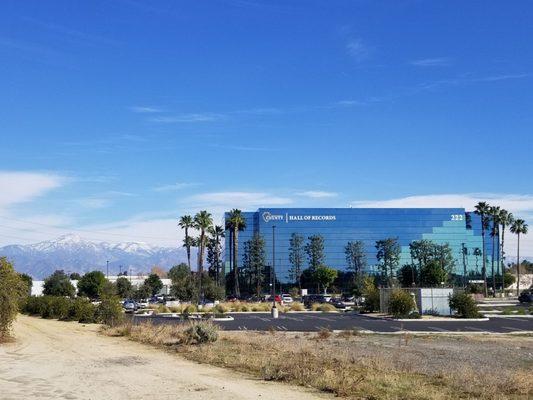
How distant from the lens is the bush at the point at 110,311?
133ft

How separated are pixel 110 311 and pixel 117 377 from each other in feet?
81.7

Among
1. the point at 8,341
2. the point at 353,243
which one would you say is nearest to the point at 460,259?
the point at 353,243

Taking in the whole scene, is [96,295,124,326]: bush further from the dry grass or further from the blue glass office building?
the blue glass office building

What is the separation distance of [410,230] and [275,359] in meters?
137

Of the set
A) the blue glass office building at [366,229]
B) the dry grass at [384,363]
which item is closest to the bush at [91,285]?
the blue glass office building at [366,229]

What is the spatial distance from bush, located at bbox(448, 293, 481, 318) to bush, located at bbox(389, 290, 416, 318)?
3391mm

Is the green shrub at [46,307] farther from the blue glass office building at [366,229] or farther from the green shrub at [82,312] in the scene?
the blue glass office building at [366,229]

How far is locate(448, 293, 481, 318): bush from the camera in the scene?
1976 inches

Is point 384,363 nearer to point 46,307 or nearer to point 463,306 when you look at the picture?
point 463,306

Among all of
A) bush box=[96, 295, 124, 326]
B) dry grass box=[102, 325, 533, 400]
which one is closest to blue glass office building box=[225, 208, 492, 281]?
bush box=[96, 295, 124, 326]

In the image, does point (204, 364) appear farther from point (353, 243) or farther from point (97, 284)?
point (353, 243)

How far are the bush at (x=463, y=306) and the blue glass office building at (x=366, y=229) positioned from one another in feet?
304

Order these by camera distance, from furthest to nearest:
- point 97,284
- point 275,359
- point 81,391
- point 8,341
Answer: point 97,284
point 8,341
point 275,359
point 81,391

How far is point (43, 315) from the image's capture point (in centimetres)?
5600
